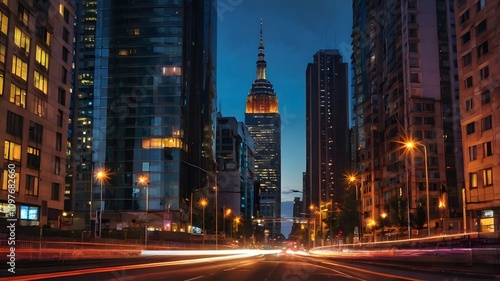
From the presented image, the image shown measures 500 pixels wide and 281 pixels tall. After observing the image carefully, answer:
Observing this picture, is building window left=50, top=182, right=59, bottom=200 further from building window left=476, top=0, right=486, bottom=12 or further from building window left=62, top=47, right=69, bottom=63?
building window left=476, top=0, right=486, bottom=12

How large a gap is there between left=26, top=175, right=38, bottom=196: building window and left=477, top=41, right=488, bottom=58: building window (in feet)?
177

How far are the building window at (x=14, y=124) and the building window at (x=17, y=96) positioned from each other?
4.81ft

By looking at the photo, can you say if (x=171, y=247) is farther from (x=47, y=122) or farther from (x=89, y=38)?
(x=89, y=38)

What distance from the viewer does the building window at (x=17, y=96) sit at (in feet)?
206

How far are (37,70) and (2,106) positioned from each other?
416 inches

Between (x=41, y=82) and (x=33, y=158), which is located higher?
(x=41, y=82)

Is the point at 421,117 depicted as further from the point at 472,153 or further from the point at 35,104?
the point at 35,104

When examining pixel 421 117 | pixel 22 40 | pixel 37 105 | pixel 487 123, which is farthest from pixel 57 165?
pixel 421 117

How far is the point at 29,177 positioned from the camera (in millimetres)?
66188

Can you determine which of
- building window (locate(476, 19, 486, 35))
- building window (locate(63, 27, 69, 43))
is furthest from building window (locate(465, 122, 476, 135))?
building window (locate(63, 27, 69, 43))

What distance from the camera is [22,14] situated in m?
Result: 64.9

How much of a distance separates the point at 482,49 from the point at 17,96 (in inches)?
2085

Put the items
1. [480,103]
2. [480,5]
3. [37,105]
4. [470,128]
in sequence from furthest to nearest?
[37,105]
[470,128]
[480,5]
[480,103]

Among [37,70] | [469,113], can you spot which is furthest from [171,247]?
[469,113]
